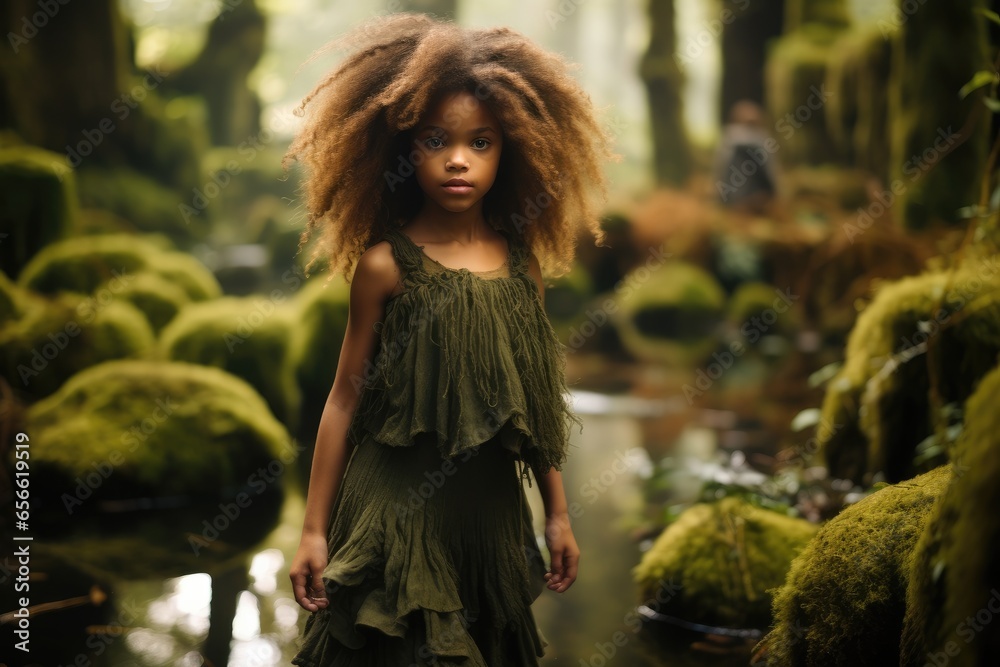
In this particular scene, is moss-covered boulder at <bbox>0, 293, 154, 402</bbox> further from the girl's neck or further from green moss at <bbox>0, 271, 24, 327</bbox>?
the girl's neck

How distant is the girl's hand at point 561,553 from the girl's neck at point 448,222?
88 cm

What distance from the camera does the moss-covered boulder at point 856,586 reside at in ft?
8.81

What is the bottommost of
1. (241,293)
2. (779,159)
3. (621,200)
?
(241,293)

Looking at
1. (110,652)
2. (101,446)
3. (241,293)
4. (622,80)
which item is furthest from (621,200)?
(622,80)

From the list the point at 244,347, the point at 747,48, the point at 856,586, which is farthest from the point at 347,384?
the point at 747,48

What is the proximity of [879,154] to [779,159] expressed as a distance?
9.02 feet

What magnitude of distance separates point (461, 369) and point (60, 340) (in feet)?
15.6

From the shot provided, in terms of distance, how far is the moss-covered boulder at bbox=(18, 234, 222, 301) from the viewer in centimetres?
778

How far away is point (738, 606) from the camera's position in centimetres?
390

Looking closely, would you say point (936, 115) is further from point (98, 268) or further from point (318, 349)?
point (98, 268)

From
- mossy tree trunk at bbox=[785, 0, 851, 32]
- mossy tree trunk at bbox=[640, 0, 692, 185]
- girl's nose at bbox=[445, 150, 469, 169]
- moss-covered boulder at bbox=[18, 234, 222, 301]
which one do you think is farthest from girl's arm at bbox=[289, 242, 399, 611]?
mossy tree trunk at bbox=[640, 0, 692, 185]

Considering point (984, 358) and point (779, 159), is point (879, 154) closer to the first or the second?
point (779, 159)

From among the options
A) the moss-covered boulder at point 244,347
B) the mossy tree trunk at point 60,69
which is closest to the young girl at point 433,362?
the moss-covered boulder at point 244,347

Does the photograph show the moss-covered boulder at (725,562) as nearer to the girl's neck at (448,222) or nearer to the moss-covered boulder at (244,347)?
the girl's neck at (448,222)
